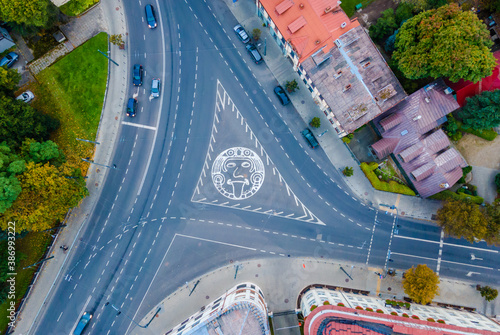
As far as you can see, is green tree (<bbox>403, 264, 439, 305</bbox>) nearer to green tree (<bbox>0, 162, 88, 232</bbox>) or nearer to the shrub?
the shrub

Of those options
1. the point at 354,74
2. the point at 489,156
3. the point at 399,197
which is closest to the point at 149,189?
the point at 354,74

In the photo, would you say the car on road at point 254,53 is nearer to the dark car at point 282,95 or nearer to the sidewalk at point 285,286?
the dark car at point 282,95

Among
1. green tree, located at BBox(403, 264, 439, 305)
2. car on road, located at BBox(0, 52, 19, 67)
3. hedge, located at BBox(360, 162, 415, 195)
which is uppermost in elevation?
car on road, located at BBox(0, 52, 19, 67)

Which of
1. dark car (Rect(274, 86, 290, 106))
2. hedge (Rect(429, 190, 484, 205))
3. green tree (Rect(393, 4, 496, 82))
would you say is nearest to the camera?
green tree (Rect(393, 4, 496, 82))

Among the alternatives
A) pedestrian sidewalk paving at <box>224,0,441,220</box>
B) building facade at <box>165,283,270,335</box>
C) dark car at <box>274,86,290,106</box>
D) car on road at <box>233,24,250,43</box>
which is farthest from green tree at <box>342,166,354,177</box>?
car on road at <box>233,24,250,43</box>

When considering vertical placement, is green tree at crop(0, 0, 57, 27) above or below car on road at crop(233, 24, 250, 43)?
above

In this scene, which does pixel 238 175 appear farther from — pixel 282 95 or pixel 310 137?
pixel 282 95

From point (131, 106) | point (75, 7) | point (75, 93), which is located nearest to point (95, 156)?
point (131, 106)
